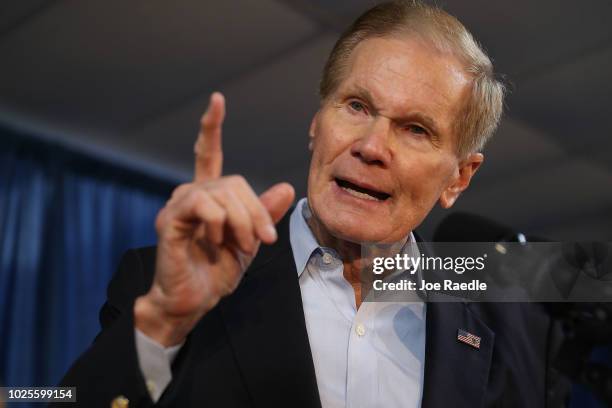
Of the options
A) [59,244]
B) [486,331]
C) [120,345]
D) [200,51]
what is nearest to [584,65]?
[200,51]

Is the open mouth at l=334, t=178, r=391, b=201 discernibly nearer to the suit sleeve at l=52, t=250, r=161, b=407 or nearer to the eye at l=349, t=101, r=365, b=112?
the eye at l=349, t=101, r=365, b=112

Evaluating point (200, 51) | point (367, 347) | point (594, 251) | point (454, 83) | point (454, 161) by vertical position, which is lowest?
point (367, 347)

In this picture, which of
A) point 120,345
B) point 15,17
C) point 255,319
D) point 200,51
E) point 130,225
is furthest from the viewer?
point 130,225

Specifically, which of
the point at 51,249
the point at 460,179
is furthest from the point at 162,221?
the point at 51,249

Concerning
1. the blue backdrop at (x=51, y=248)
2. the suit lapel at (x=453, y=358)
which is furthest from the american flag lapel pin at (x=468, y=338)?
the blue backdrop at (x=51, y=248)

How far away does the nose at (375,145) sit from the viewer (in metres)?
1.26

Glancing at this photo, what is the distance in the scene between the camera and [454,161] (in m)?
1.45

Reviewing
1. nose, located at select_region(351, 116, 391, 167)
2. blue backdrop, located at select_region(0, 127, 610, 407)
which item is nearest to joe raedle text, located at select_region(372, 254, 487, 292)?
nose, located at select_region(351, 116, 391, 167)

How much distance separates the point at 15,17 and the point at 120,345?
2141 millimetres

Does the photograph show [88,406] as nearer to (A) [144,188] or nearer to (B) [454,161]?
(B) [454,161]

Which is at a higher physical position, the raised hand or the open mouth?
the open mouth

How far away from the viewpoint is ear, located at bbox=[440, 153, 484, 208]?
1.52 metres

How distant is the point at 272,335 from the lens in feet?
3.80

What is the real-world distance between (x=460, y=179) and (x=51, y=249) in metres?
2.81
